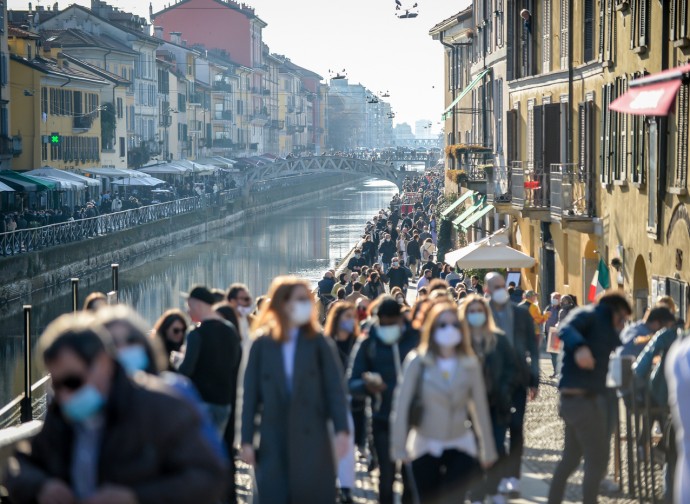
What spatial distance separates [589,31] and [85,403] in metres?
22.0

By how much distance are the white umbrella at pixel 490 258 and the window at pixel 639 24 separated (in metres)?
4.19

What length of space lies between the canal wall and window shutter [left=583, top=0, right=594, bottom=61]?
17.7 meters

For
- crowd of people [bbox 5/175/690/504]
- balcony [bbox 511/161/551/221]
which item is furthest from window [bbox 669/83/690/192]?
balcony [bbox 511/161/551/221]

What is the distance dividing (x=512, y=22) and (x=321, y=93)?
16173 cm

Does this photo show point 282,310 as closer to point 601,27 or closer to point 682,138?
point 682,138

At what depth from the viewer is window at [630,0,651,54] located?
19.6m

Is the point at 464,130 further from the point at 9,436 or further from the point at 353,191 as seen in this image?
the point at 353,191

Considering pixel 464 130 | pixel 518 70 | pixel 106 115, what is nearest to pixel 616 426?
pixel 518 70

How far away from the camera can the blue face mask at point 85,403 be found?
398 centimetres

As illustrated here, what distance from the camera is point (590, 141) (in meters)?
24.1

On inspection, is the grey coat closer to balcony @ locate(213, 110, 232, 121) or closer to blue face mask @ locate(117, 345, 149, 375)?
blue face mask @ locate(117, 345, 149, 375)

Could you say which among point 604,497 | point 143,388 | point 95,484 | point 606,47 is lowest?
point 604,497

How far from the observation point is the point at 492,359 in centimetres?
902

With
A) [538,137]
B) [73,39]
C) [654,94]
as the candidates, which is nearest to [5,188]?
[538,137]
